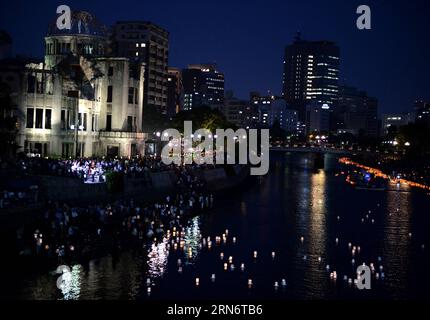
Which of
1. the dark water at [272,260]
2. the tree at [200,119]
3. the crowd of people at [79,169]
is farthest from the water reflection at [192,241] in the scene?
the tree at [200,119]

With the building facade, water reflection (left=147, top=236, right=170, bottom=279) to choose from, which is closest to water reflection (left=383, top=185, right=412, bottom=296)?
water reflection (left=147, top=236, right=170, bottom=279)

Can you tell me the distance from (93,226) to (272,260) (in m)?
15.6

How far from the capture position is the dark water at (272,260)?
4234 cm

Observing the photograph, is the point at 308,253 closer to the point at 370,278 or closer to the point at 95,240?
the point at 370,278

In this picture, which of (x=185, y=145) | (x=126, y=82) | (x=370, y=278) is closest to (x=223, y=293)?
(x=370, y=278)

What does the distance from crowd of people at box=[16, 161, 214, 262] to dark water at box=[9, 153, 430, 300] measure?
192 centimetres

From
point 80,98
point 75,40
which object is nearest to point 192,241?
point 80,98

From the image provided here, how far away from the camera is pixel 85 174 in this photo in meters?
63.2

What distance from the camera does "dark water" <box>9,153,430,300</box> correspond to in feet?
139

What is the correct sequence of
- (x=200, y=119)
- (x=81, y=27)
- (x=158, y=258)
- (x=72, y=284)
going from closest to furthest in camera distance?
(x=72, y=284), (x=158, y=258), (x=81, y=27), (x=200, y=119)

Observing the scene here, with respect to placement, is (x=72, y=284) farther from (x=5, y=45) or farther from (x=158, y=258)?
(x=5, y=45)

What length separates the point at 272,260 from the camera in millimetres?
52500

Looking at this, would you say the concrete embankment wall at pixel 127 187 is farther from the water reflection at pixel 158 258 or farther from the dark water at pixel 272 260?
the water reflection at pixel 158 258

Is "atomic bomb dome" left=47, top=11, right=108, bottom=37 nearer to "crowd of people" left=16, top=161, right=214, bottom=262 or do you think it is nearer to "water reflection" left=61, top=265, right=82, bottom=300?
"crowd of people" left=16, top=161, right=214, bottom=262
